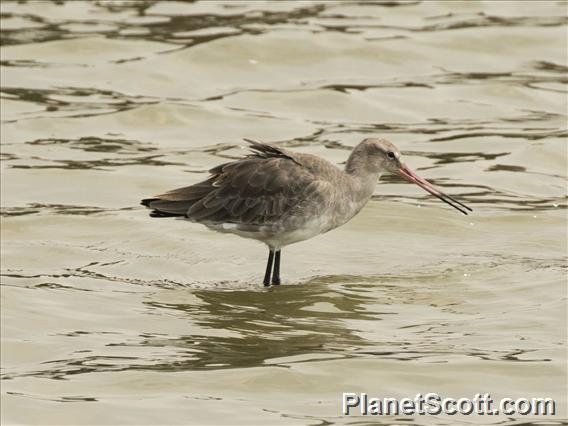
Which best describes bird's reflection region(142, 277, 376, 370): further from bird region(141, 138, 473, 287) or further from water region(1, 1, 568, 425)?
bird region(141, 138, 473, 287)

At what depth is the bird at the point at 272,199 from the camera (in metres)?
12.5

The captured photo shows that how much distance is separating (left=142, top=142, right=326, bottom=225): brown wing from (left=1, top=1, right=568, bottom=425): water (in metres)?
0.69

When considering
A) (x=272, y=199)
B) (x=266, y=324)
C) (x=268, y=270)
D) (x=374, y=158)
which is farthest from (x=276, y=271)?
(x=374, y=158)

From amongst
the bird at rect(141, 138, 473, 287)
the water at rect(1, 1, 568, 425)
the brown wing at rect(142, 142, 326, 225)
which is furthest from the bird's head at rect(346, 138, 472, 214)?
the water at rect(1, 1, 568, 425)

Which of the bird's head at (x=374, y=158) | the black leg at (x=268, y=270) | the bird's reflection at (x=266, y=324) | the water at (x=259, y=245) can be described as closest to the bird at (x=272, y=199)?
the black leg at (x=268, y=270)

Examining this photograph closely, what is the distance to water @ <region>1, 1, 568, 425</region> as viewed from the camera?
1044cm

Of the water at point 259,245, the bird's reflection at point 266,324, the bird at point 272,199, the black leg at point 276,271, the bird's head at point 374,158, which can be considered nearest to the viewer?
the water at point 259,245

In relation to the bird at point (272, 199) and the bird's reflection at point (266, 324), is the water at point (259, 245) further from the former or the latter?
the bird at point (272, 199)

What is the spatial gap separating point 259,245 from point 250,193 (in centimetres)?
184

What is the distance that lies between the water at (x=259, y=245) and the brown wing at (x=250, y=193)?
691 mm

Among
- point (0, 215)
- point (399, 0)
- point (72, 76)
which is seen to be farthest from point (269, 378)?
point (399, 0)

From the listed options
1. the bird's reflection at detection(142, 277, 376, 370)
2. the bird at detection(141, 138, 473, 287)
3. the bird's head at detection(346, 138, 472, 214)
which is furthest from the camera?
the bird's head at detection(346, 138, 472, 214)

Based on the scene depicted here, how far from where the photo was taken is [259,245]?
565 inches

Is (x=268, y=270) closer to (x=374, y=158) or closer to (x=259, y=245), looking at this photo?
(x=374, y=158)
